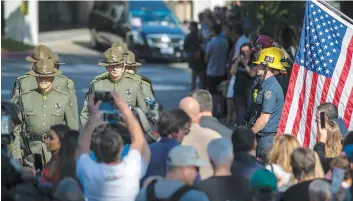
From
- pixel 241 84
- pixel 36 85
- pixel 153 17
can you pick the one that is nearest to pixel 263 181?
pixel 36 85

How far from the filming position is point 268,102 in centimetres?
1101

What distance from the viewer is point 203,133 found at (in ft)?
30.0

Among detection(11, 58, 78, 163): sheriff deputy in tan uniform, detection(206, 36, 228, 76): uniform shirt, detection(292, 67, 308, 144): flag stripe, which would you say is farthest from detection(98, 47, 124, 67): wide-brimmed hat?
detection(206, 36, 228, 76): uniform shirt

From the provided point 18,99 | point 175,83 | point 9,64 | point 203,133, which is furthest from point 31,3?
point 203,133

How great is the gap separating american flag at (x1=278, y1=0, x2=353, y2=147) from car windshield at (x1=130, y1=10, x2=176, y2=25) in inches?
756

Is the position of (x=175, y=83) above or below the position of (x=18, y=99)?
below

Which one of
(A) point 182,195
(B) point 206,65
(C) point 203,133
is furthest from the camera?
(B) point 206,65

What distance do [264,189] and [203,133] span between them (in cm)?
Result: 186

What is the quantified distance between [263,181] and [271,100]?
12.2 feet

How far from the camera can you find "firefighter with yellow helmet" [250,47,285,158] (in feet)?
36.1

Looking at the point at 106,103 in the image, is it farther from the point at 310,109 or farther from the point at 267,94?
the point at 310,109

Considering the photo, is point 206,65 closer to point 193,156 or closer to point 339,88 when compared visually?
point 339,88

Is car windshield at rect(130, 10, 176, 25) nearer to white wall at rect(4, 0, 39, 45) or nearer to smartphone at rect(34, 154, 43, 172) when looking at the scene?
white wall at rect(4, 0, 39, 45)

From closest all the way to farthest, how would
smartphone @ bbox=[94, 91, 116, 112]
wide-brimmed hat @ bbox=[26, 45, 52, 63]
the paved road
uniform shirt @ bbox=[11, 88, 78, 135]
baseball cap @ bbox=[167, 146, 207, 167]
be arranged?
baseball cap @ bbox=[167, 146, 207, 167], smartphone @ bbox=[94, 91, 116, 112], uniform shirt @ bbox=[11, 88, 78, 135], wide-brimmed hat @ bbox=[26, 45, 52, 63], the paved road
